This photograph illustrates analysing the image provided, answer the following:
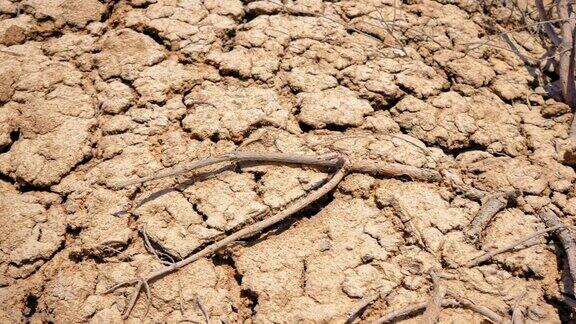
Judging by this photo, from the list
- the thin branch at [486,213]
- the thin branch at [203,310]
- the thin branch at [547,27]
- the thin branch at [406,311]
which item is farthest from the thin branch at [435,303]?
the thin branch at [547,27]

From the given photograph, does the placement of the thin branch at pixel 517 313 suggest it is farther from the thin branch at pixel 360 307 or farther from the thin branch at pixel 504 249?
the thin branch at pixel 360 307

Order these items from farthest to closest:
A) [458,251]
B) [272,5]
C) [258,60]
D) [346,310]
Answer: [272,5] < [258,60] < [458,251] < [346,310]

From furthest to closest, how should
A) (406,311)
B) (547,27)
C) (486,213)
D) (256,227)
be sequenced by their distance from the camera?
(547,27) → (486,213) → (256,227) → (406,311)

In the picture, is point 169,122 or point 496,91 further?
point 496,91

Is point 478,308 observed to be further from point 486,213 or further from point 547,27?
point 547,27

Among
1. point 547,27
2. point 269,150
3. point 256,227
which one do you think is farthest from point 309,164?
point 547,27

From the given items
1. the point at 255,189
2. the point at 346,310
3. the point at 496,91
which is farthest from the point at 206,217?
the point at 496,91

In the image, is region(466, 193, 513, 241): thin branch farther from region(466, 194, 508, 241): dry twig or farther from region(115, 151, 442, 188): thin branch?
region(115, 151, 442, 188): thin branch

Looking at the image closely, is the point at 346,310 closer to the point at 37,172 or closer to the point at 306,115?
the point at 306,115
